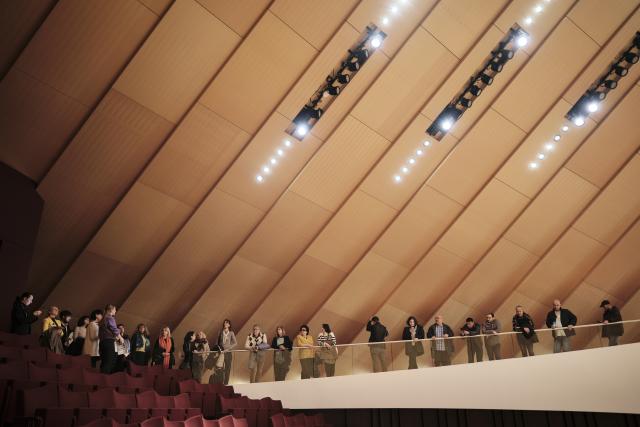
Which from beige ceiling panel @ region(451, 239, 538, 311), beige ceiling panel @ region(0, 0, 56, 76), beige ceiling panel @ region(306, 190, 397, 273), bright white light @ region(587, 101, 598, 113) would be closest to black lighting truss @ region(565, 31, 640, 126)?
bright white light @ region(587, 101, 598, 113)

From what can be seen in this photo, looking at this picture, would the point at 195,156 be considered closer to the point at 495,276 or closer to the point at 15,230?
the point at 15,230

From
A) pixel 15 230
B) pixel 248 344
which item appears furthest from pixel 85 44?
pixel 248 344

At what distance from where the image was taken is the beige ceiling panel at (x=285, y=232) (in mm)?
11258

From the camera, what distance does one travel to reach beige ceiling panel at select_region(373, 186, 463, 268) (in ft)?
38.8

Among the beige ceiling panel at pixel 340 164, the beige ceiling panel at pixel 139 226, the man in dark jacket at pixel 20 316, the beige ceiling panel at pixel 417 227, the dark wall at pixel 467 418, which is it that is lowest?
the dark wall at pixel 467 418

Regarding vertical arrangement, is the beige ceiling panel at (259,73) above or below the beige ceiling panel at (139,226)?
above

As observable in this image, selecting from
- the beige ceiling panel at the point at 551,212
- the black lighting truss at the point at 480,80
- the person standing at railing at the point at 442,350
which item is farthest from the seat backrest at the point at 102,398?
Result: the beige ceiling panel at the point at 551,212

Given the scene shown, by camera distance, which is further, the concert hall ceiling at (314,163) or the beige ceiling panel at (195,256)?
the beige ceiling panel at (195,256)

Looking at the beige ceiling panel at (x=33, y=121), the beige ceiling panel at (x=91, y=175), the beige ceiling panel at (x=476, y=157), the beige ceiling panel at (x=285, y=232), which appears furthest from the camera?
the beige ceiling panel at (x=285, y=232)

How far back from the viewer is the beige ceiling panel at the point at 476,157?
1102 cm

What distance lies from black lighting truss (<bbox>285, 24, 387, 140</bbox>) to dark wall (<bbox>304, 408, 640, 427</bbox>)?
16.2 ft

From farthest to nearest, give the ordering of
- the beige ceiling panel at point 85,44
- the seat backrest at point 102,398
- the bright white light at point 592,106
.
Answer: the bright white light at point 592,106 < the beige ceiling panel at point 85,44 < the seat backrest at point 102,398

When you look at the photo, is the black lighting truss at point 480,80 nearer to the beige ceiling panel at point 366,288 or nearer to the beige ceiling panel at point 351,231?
the beige ceiling panel at point 351,231

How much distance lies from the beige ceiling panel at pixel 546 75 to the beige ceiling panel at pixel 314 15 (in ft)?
11.6
